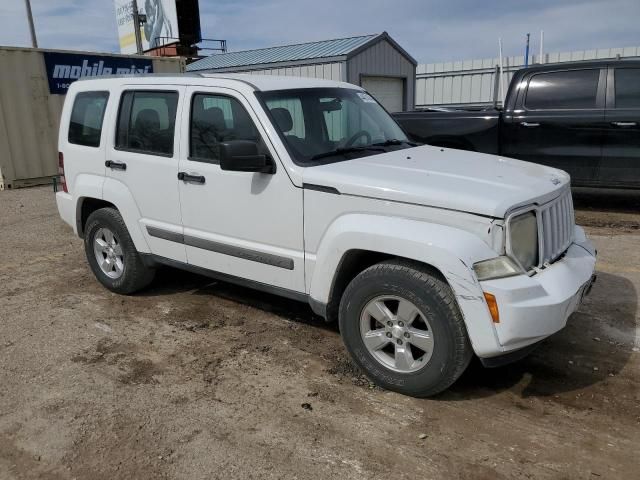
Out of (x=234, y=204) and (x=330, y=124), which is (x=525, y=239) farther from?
(x=234, y=204)

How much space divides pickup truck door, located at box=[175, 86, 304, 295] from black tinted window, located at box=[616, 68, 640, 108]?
5.66 m

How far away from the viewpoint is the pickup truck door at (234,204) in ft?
12.1

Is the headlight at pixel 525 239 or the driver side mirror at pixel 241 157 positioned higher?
the driver side mirror at pixel 241 157

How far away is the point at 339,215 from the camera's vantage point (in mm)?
3410

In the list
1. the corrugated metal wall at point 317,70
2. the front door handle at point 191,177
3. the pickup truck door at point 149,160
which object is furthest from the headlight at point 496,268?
the corrugated metal wall at point 317,70

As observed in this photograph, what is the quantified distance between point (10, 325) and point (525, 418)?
3.99 metres

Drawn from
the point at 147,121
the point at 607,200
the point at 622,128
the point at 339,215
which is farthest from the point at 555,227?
the point at 607,200

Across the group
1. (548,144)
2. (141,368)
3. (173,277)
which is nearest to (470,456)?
(141,368)

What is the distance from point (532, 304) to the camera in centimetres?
286

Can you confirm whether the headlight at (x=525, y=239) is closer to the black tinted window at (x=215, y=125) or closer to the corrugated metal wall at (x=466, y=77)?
the black tinted window at (x=215, y=125)

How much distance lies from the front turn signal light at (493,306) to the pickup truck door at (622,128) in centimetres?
550

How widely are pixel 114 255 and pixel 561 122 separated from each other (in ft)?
19.6

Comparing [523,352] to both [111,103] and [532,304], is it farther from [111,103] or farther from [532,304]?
[111,103]

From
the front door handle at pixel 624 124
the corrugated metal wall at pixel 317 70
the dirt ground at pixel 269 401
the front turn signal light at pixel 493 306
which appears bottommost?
the dirt ground at pixel 269 401
